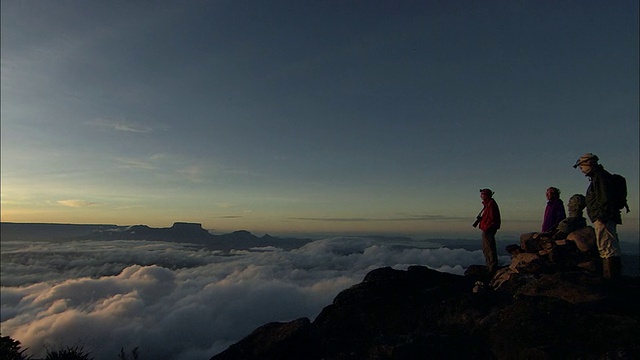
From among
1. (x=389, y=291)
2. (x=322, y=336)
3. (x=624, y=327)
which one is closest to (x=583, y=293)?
(x=624, y=327)

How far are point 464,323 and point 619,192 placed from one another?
5883mm

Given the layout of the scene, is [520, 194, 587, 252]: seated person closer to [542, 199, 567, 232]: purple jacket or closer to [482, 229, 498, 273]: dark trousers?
[542, 199, 567, 232]: purple jacket

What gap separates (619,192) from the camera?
1013cm

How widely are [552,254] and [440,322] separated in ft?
19.7

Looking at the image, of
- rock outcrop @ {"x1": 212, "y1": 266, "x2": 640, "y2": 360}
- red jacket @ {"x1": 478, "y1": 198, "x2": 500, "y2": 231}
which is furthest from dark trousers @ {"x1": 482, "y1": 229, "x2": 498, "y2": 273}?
rock outcrop @ {"x1": 212, "y1": 266, "x2": 640, "y2": 360}

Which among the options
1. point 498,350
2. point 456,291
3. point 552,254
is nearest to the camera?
point 498,350

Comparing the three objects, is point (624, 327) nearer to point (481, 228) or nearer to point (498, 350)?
point (498, 350)

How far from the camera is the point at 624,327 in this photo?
24.1 feet

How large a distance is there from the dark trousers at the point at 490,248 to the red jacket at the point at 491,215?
241 millimetres

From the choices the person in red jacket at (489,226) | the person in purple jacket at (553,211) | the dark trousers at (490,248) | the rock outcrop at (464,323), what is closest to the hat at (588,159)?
the rock outcrop at (464,323)

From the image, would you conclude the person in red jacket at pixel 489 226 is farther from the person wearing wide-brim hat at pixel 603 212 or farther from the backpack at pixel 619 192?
Result: the backpack at pixel 619 192

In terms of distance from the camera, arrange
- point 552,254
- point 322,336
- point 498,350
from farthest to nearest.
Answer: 1. point 552,254
2. point 322,336
3. point 498,350

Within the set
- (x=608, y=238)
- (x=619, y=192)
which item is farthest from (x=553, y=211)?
(x=619, y=192)

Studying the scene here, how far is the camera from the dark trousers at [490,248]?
47.0ft
